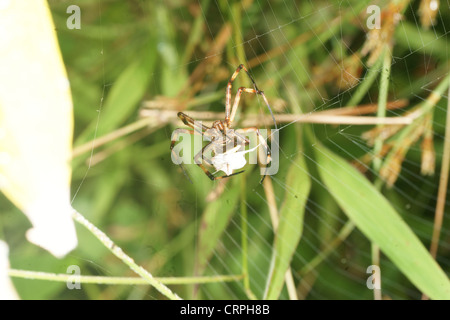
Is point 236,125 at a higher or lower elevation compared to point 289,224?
higher

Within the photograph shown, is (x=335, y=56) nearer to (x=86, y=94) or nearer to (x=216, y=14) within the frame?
(x=216, y=14)

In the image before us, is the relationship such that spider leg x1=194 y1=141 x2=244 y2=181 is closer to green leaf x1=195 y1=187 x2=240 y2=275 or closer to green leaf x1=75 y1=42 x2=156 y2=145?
green leaf x1=195 y1=187 x2=240 y2=275

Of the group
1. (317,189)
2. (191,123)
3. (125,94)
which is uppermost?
(125,94)

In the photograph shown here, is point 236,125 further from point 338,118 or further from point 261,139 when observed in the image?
point 338,118

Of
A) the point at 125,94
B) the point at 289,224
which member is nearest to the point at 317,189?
the point at 289,224

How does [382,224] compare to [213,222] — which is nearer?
[382,224]

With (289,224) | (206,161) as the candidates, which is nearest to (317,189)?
(289,224)

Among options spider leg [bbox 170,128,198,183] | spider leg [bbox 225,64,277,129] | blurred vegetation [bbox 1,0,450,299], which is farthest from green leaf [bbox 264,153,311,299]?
spider leg [bbox 170,128,198,183]
